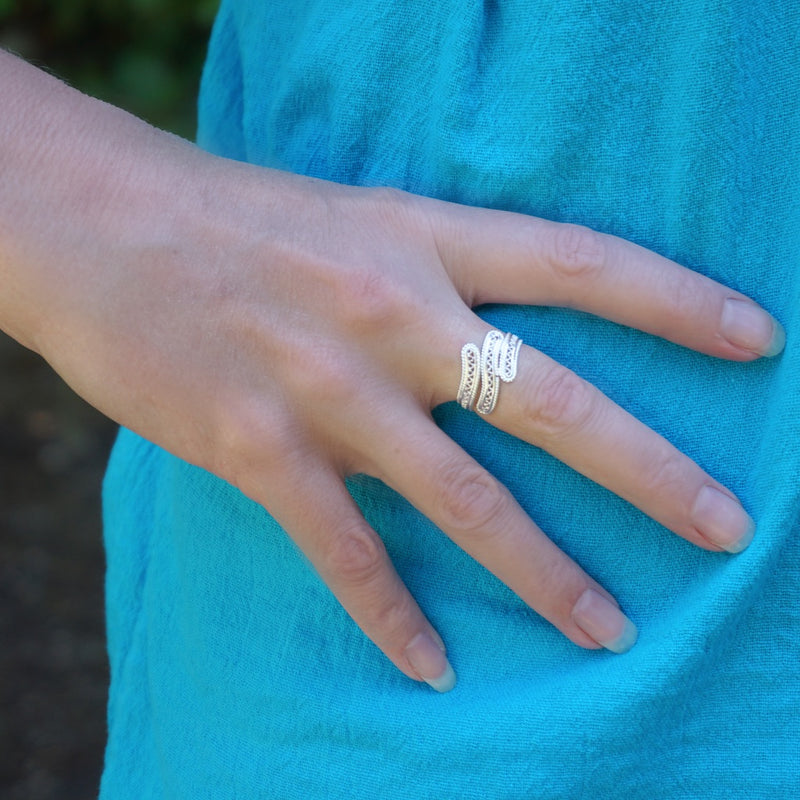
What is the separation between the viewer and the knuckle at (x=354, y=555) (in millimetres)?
835

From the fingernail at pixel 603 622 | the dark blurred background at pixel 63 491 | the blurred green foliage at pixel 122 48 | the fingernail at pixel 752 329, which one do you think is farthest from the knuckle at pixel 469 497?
the blurred green foliage at pixel 122 48

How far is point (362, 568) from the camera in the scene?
84 cm

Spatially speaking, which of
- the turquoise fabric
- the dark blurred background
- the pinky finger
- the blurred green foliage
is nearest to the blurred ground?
the dark blurred background

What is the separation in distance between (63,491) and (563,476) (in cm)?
263

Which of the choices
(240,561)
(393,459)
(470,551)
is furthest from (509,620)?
(240,561)

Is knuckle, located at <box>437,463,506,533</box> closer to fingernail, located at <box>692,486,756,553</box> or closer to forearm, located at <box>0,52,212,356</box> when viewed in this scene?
fingernail, located at <box>692,486,756,553</box>

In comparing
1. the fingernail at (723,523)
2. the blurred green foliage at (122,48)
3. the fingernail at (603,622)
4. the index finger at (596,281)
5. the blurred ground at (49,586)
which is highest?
the index finger at (596,281)

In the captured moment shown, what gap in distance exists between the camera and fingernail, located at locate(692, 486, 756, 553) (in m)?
0.74

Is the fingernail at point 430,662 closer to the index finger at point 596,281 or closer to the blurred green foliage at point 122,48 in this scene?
the index finger at point 596,281

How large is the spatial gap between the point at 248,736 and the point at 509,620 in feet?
0.94

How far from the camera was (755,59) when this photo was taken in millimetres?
741

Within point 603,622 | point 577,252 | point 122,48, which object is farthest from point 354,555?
point 122,48

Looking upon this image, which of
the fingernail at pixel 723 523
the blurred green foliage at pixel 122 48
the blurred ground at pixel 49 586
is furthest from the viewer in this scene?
the blurred green foliage at pixel 122 48

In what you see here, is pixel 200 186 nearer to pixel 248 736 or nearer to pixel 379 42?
pixel 379 42
